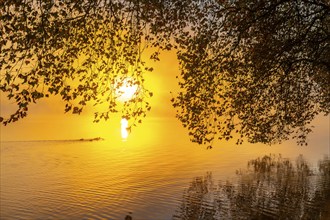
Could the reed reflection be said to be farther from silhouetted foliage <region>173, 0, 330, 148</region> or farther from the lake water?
silhouetted foliage <region>173, 0, 330, 148</region>

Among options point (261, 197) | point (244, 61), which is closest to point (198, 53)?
point (244, 61)

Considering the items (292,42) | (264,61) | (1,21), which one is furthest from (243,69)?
(1,21)

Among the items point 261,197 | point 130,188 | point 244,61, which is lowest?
point 130,188

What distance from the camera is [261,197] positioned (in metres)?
36.7

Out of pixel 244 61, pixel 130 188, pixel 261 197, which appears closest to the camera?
pixel 244 61

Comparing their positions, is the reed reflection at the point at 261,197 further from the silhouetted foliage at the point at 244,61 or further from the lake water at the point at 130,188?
the silhouetted foliage at the point at 244,61

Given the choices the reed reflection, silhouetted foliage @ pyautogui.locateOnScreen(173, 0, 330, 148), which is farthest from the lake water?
silhouetted foliage @ pyautogui.locateOnScreen(173, 0, 330, 148)

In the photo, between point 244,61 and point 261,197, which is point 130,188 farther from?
point 244,61

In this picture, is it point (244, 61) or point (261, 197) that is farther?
point (261, 197)

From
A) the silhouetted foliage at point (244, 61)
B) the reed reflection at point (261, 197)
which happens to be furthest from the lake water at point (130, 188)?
the silhouetted foliage at point (244, 61)

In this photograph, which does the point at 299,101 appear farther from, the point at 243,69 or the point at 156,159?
the point at 156,159

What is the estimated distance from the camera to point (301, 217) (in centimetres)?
2884

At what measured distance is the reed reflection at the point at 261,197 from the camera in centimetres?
3069

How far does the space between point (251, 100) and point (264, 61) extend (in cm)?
240
